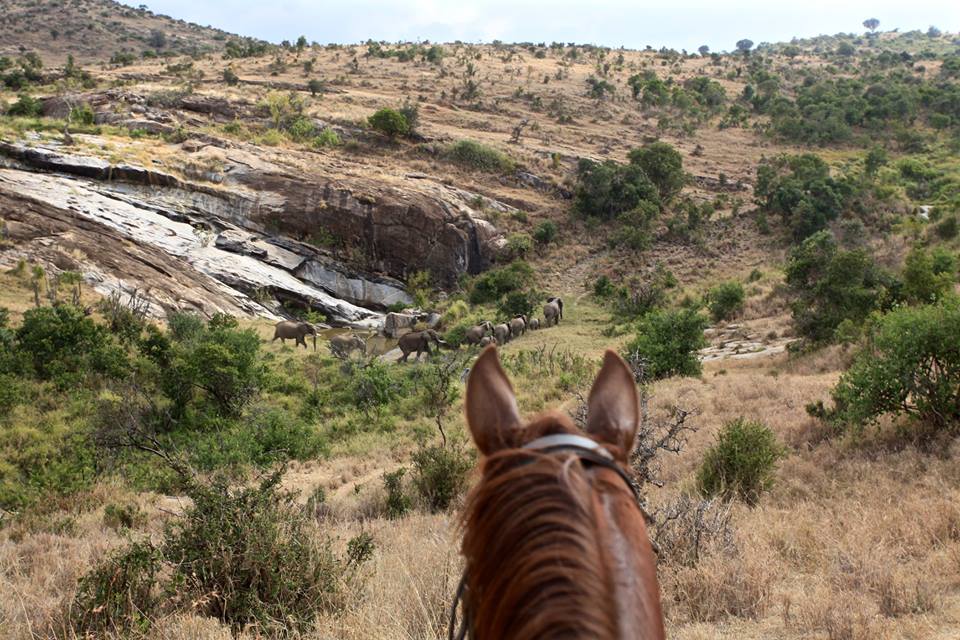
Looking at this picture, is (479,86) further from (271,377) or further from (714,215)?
(271,377)

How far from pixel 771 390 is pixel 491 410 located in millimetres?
11638

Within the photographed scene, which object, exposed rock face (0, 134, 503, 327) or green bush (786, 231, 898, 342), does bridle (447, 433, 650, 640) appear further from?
exposed rock face (0, 134, 503, 327)

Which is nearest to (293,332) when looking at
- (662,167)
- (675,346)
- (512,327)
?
(512,327)

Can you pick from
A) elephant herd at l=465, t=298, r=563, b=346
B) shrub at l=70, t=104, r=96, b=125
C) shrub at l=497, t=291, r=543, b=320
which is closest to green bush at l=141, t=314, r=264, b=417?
elephant herd at l=465, t=298, r=563, b=346

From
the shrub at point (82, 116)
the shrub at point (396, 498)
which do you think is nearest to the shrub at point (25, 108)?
the shrub at point (82, 116)

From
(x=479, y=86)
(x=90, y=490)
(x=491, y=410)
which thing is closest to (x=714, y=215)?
(x=479, y=86)

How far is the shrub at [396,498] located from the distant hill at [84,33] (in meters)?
63.0

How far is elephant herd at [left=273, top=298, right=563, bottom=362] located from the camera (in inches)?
759

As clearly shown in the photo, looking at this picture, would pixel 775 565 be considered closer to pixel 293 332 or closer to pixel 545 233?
pixel 293 332

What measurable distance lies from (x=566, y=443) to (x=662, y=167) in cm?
3606

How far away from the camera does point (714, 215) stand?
33625 millimetres

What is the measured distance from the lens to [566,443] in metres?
1.36

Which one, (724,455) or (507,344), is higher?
(724,455)

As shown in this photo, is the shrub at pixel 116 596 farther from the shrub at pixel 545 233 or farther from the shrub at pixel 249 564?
the shrub at pixel 545 233
